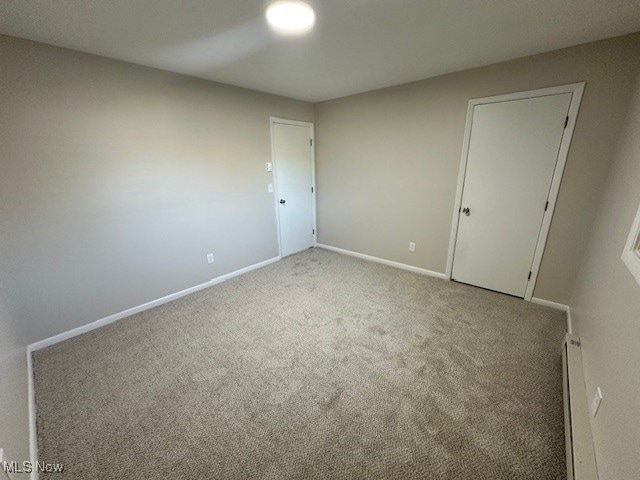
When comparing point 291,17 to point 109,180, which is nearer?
point 291,17

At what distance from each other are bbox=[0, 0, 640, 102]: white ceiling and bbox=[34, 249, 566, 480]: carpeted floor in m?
2.32

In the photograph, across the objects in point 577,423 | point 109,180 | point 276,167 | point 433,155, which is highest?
point 433,155

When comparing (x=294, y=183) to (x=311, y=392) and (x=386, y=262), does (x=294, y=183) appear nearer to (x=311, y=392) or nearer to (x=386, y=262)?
Answer: (x=386, y=262)

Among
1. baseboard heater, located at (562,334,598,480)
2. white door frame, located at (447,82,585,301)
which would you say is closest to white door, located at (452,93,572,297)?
white door frame, located at (447,82,585,301)

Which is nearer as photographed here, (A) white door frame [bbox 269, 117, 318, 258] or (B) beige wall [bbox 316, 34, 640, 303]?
(B) beige wall [bbox 316, 34, 640, 303]

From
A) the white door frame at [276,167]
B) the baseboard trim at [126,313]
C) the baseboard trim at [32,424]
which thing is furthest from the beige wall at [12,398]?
the white door frame at [276,167]

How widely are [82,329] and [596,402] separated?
369 cm

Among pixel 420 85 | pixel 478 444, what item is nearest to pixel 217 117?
pixel 420 85

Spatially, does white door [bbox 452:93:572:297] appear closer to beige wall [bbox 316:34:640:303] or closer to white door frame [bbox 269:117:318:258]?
beige wall [bbox 316:34:640:303]

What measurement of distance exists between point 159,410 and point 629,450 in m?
2.22

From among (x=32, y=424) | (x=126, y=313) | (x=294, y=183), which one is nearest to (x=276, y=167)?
(x=294, y=183)

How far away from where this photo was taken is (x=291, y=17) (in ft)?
5.26

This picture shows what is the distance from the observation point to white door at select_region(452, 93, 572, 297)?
2361 millimetres

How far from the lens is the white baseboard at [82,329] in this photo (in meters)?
1.39
